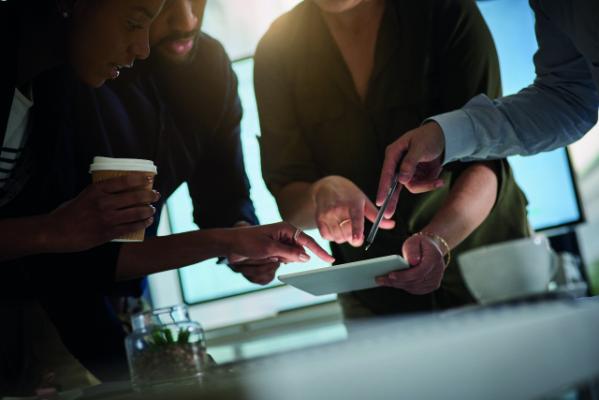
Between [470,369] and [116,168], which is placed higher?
[116,168]

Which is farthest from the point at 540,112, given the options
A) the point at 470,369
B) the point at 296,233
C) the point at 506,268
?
the point at 470,369

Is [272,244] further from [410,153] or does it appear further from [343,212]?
[410,153]

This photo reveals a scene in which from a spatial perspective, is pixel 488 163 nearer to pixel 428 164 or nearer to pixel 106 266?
pixel 428 164

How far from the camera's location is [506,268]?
145 centimetres

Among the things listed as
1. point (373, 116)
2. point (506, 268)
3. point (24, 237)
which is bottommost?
point (506, 268)

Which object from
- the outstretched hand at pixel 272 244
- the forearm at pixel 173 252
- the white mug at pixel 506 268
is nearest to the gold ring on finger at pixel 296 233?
the outstretched hand at pixel 272 244

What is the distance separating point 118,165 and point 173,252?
26cm

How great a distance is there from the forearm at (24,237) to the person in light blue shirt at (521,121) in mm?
578

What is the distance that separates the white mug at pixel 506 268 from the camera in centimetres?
142

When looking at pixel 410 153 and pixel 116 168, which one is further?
pixel 410 153

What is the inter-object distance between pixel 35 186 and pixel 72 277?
7.2 inches

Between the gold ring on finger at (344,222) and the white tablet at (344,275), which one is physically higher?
the gold ring on finger at (344,222)

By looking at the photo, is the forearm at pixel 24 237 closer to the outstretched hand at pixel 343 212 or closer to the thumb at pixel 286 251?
the thumb at pixel 286 251

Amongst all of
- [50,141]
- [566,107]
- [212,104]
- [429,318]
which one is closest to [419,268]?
[429,318]
